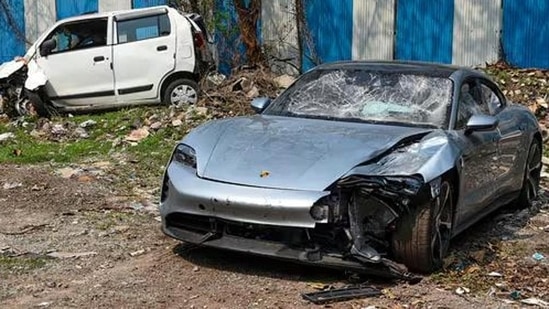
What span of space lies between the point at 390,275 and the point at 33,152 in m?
6.84

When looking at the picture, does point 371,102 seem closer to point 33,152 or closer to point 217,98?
point 33,152

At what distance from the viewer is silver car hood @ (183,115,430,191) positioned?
17.9 feet

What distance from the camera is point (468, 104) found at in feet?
22.6

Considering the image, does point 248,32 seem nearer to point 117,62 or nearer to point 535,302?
point 117,62

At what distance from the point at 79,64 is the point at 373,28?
620 centimetres

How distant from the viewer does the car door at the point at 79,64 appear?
14.0 m

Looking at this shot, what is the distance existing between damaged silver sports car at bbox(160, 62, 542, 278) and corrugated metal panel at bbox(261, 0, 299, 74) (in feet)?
34.6

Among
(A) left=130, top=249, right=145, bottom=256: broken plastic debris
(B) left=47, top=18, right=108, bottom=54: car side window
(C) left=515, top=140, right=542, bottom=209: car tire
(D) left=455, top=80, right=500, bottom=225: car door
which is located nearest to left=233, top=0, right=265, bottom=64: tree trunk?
(B) left=47, top=18, right=108, bottom=54: car side window

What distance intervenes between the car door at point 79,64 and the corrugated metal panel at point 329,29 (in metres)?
4.90

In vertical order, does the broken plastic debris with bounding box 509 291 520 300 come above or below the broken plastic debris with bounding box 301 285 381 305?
below

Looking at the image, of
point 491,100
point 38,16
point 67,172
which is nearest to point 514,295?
point 491,100

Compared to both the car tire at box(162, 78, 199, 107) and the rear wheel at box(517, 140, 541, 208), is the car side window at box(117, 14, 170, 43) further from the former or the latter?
the rear wheel at box(517, 140, 541, 208)

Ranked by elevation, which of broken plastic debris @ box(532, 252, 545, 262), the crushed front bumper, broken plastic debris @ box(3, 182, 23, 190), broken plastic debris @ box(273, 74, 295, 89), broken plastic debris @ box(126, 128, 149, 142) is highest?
the crushed front bumper

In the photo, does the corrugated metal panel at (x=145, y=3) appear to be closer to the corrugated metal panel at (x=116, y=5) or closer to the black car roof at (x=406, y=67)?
the corrugated metal panel at (x=116, y=5)
